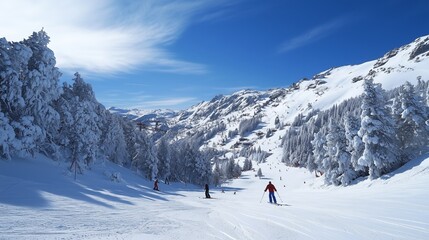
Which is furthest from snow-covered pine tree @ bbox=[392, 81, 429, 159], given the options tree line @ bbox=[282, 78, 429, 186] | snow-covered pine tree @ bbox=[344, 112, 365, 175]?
snow-covered pine tree @ bbox=[344, 112, 365, 175]

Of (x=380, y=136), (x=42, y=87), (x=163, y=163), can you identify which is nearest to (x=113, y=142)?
(x=163, y=163)

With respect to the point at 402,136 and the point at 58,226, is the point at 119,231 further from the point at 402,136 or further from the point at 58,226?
the point at 402,136

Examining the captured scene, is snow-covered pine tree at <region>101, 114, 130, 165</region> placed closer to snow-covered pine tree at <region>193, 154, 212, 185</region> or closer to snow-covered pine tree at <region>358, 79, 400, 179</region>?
snow-covered pine tree at <region>193, 154, 212, 185</region>

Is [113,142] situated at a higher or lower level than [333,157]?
higher

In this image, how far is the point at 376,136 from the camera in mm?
30750

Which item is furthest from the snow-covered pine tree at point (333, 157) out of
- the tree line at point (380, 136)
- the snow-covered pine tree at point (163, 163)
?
the snow-covered pine tree at point (163, 163)

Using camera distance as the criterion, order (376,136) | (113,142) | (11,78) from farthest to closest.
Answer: (113,142), (376,136), (11,78)

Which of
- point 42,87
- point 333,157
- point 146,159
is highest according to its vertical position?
point 42,87

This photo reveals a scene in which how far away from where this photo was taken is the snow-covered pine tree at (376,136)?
30.3 m

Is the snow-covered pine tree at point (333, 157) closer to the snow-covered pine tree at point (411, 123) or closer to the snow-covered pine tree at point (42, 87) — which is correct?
the snow-covered pine tree at point (411, 123)

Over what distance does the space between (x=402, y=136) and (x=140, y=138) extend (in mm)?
46683

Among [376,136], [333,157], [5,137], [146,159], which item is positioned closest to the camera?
[5,137]

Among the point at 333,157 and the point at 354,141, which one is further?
the point at 333,157

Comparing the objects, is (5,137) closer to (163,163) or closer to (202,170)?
(163,163)
